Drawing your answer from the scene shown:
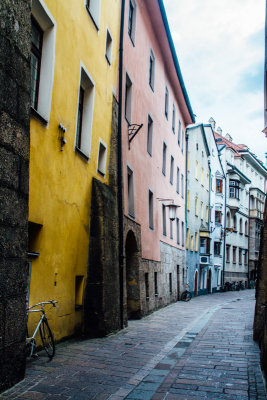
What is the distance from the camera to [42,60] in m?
8.30

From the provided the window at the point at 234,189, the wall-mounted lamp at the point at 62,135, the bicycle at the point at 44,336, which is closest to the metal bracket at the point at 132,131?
the wall-mounted lamp at the point at 62,135

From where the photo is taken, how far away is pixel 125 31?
14492 mm

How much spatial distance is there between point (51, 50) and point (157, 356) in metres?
6.17

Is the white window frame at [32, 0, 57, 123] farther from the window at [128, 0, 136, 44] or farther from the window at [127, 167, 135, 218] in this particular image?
the window at [128, 0, 136, 44]

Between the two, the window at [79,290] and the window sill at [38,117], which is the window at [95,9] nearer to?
the window sill at [38,117]

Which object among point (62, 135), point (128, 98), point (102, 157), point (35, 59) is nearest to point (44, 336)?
point (62, 135)


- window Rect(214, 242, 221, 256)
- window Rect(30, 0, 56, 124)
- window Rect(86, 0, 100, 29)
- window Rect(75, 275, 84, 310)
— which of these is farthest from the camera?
window Rect(214, 242, 221, 256)

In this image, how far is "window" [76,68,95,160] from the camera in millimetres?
10609

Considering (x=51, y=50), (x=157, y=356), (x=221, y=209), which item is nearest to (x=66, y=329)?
(x=157, y=356)

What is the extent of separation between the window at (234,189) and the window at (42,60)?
4257 centimetres

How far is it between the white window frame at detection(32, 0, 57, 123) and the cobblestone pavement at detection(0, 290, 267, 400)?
436 centimetres

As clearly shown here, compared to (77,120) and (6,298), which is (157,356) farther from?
(77,120)

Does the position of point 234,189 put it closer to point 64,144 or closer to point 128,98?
point 128,98

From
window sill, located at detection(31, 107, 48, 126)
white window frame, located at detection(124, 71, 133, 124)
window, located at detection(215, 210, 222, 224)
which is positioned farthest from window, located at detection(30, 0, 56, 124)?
window, located at detection(215, 210, 222, 224)
